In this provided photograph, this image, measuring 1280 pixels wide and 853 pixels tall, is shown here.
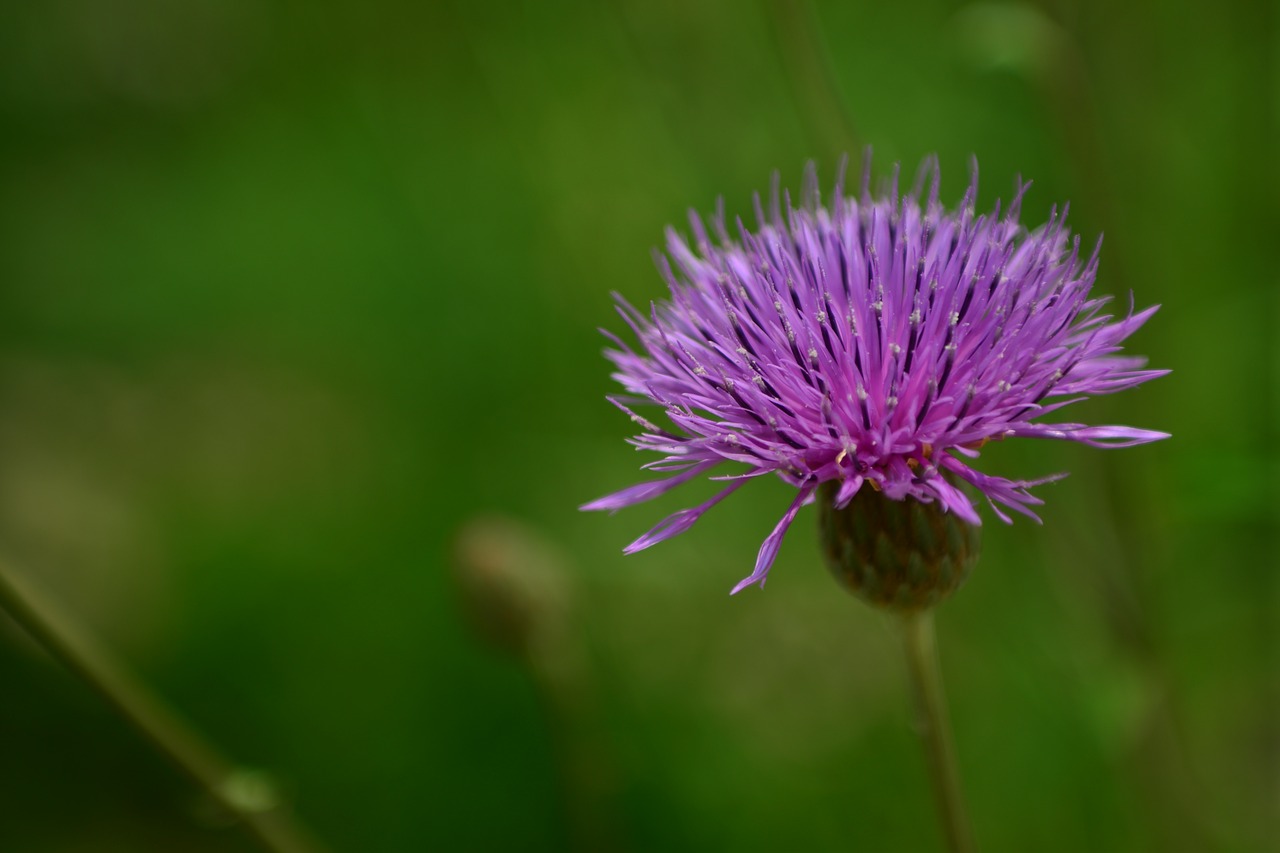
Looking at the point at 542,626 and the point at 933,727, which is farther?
the point at 542,626

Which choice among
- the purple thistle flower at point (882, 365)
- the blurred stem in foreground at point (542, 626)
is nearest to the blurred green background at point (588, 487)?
the blurred stem in foreground at point (542, 626)

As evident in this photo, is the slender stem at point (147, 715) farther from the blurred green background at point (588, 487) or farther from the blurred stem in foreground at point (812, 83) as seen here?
A: the blurred stem in foreground at point (812, 83)

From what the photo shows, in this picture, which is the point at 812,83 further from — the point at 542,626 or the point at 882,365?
the point at 542,626

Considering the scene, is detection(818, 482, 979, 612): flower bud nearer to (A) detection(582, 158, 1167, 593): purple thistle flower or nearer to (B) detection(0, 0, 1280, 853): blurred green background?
(A) detection(582, 158, 1167, 593): purple thistle flower

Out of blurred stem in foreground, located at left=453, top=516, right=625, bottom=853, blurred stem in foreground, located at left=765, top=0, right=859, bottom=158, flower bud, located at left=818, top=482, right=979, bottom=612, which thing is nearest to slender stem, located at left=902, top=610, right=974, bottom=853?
flower bud, located at left=818, top=482, right=979, bottom=612

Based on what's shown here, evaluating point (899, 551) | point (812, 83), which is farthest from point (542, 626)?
point (812, 83)

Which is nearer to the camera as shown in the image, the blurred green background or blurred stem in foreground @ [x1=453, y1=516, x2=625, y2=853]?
blurred stem in foreground @ [x1=453, y1=516, x2=625, y2=853]
